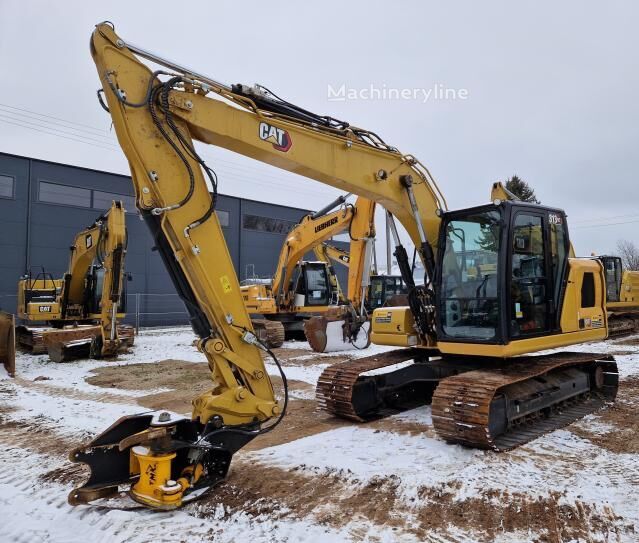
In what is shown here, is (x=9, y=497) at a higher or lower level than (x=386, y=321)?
lower

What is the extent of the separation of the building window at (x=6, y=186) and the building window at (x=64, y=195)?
1021 millimetres

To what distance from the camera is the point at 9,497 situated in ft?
13.2

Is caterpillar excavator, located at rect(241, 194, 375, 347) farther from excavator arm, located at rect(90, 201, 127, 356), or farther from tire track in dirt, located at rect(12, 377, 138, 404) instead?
tire track in dirt, located at rect(12, 377, 138, 404)

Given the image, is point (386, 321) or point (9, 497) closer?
point (9, 497)

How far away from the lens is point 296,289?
15.7m

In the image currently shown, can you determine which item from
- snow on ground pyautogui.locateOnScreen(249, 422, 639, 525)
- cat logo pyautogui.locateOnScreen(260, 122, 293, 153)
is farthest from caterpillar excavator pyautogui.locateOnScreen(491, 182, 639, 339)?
cat logo pyautogui.locateOnScreen(260, 122, 293, 153)

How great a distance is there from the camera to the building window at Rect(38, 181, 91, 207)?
21.0 meters

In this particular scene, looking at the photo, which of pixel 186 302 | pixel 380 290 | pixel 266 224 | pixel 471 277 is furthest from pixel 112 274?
pixel 266 224

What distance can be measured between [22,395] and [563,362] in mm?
7618

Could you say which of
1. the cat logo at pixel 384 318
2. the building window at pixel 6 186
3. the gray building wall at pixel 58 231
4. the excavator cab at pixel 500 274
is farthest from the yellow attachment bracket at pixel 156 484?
the building window at pixel 6 186

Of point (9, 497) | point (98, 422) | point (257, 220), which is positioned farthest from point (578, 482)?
point (257, 220)

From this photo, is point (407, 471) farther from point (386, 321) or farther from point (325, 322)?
point (325, 322)

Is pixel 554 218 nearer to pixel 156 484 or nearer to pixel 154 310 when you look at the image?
pixel 156 484

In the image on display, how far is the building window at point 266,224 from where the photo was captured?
28016 millimetres
